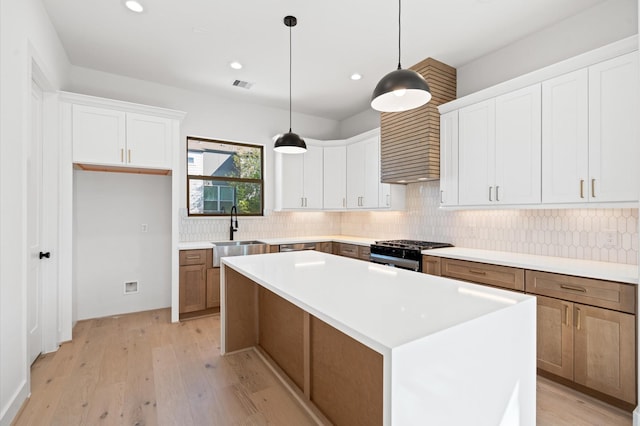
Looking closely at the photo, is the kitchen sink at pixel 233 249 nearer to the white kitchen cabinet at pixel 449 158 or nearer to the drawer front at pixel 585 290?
the white kitchen cabinet at pixel 449 158

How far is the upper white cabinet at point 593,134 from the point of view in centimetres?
216

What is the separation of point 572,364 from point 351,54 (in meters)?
3.40

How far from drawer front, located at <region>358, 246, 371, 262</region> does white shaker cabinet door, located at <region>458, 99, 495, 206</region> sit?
1417 millimetres

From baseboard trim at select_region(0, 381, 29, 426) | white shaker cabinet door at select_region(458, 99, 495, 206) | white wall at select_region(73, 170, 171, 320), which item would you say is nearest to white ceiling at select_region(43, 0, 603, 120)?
white shaker cabinet door at select_region(458, 99, 495, 206)

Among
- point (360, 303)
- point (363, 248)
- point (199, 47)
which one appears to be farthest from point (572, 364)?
point (199, 47)

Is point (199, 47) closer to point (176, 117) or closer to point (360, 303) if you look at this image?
point (176, 117)

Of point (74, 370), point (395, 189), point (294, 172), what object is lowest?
point (74, 370)

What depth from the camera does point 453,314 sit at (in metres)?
1.22

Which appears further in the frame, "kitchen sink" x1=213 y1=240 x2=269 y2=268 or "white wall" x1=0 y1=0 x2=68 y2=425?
"kitchen sink" x1=213 y1=240 x2=269 y2=268

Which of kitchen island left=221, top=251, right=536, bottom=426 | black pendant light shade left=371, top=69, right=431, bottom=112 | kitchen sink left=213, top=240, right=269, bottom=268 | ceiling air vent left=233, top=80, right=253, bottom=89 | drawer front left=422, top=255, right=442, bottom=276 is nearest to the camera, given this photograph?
kitchen island left=221, top=251, right=536, bottom=426

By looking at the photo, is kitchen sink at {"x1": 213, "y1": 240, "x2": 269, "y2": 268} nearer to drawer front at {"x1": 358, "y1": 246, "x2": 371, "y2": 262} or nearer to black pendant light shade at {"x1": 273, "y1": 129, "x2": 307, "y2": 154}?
drawer front at {"x1": 358, "y1": 246, "x2": 371, "y2": 262}

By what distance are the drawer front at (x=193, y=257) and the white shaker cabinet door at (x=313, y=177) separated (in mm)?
1780

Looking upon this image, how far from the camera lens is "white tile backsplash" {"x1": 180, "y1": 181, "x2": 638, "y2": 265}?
2.52 meters

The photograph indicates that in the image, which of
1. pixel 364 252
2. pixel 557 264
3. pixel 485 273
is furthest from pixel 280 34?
pixel 557 264
